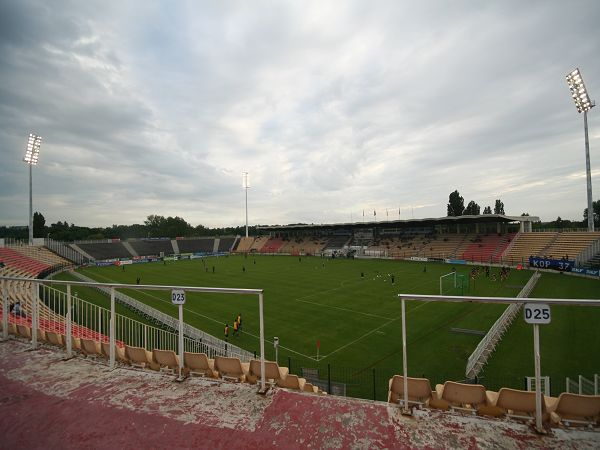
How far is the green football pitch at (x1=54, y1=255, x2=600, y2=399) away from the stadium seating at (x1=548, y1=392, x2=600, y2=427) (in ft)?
23.9

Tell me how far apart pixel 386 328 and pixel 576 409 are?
18.2 m

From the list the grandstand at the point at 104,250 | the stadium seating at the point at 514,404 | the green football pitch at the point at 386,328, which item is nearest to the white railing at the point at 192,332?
the green football pitch at the point at 386,328

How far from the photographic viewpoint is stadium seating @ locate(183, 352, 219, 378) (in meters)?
5.40

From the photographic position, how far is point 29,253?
48219 millimetres

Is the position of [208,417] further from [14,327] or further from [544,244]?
[544,244]

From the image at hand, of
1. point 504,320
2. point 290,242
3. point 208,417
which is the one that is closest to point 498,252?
point 504,320

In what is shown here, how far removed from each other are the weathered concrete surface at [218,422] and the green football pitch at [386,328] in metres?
7.49

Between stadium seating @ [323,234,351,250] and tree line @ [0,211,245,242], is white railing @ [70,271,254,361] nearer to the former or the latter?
stadium seating @ [323,234,351,250]

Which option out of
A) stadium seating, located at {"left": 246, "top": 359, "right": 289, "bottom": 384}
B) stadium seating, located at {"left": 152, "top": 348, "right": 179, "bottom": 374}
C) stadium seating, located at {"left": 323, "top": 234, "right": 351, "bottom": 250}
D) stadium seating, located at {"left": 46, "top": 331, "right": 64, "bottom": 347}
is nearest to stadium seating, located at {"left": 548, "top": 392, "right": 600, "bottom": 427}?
stadium seating, located at {"left": 246, "top": 359, "right": 289, "bottom": 384}

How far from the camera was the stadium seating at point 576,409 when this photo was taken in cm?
377

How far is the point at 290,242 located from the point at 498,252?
179 feet

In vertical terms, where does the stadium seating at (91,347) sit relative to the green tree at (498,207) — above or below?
below

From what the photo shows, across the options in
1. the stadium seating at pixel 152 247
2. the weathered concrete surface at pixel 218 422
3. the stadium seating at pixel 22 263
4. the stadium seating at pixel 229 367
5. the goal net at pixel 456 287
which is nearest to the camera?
the weathered concrete surface at pixel 218 422

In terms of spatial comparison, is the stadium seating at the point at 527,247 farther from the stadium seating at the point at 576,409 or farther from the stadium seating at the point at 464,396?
the stadium seating at the point at 576,409
